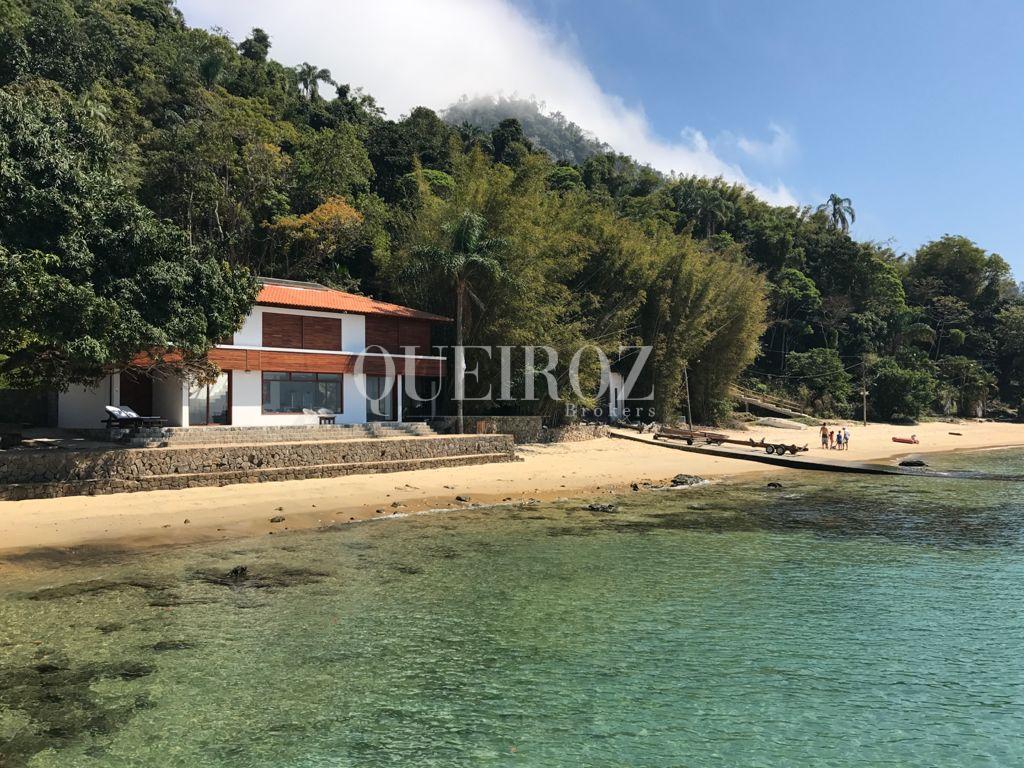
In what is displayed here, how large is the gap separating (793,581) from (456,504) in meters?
9.44

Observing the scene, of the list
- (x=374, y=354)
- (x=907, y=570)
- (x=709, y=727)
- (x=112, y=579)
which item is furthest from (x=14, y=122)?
(x=907, y=570)

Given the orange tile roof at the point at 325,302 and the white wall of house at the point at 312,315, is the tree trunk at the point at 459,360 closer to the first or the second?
the orange tile roof at the point at 325,302

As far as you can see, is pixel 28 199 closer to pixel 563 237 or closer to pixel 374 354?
pixel 374 354

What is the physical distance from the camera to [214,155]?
3762cm

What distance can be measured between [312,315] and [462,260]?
20.5 feet

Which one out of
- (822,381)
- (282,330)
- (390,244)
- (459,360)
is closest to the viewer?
(282,330)

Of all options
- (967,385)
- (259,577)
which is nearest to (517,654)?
(259,577)

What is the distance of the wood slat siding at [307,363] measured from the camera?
23.5 metres

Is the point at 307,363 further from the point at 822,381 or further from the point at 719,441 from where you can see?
the point at 822,381

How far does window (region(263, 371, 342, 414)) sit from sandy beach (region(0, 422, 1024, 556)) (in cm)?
584

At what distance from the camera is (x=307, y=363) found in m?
25.6

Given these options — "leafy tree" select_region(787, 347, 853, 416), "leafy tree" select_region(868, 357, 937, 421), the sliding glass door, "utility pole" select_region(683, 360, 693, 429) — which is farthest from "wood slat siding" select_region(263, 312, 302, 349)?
"leafy tree" select_region(868, 357, 937, 421)

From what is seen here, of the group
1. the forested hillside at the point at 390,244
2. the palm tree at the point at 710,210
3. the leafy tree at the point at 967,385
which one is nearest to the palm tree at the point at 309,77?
the forested hillside at the point at 390,244

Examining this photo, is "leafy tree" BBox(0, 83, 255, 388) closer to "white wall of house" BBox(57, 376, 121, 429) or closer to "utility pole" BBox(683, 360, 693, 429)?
"white wall of house" BBox(57, 376, 121, 429)
